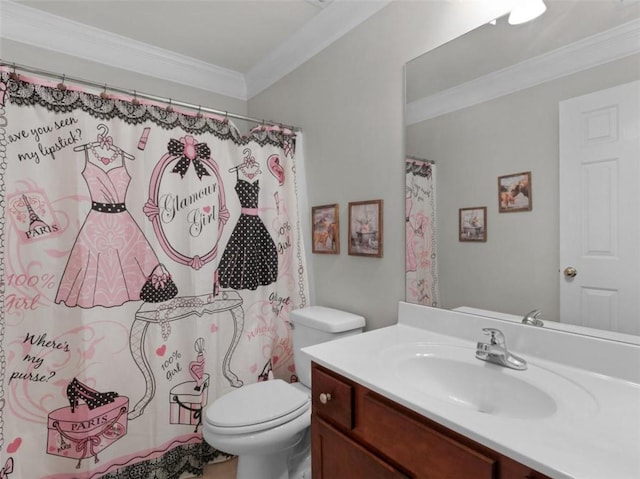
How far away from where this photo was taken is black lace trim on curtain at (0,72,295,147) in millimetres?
1396

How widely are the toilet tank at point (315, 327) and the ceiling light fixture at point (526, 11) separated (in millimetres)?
1406

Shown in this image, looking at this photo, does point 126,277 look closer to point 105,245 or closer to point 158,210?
point 105,245

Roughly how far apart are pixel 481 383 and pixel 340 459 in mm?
515

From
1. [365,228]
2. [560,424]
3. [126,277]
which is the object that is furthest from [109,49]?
[560,424]

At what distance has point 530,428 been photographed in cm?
73

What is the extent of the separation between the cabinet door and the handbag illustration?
3.26ft

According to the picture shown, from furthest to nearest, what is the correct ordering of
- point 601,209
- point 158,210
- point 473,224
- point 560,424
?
point 158,210
point 473,224
point 601,209
point 560,424

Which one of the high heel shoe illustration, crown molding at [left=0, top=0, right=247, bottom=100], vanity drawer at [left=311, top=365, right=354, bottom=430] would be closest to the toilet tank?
vanity drawer at [left=311, top=365, right=354, bottom=430]

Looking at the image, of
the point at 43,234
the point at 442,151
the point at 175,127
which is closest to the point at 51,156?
the point at 43,234

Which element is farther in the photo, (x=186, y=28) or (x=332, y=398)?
(x=186, y=28)

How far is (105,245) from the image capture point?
156cm

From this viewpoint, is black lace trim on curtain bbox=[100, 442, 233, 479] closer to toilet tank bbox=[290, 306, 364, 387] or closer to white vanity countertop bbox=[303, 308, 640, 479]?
toilet tank bbox=[290, 306, 364, 387]

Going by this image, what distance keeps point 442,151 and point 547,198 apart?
461mm

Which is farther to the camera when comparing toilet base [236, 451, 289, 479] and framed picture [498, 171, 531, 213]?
toilet base [236, 451, 289, 479]
